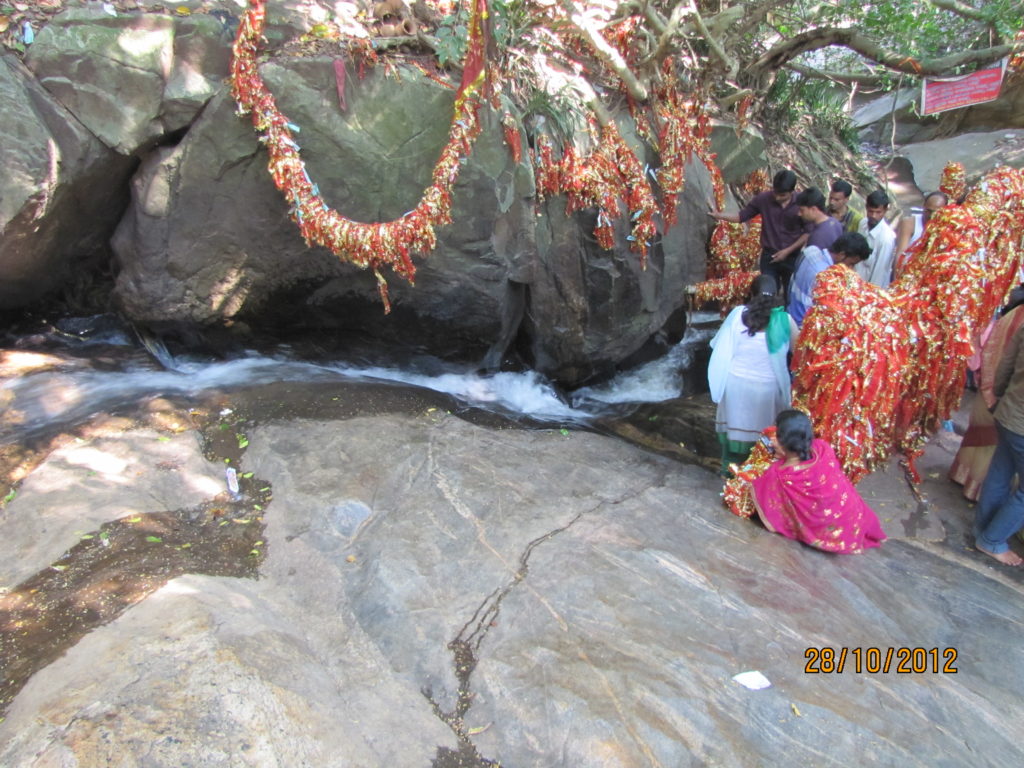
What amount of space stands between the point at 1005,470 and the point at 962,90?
14.7 ft

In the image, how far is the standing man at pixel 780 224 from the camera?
5062mm

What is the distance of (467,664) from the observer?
2.38m

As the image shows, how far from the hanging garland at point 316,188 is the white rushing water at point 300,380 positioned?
3.69ft

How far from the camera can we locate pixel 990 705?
248 cm

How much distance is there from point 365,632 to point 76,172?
403cm

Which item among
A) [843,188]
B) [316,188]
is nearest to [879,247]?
[843,188]

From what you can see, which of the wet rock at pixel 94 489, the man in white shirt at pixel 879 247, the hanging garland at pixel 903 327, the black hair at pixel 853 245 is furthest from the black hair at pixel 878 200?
the wet rock at pixel 94 489

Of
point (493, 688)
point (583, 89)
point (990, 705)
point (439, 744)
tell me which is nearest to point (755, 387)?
point (990, 705)

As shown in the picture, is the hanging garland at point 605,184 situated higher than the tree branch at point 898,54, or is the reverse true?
the tree branch at point 898,54

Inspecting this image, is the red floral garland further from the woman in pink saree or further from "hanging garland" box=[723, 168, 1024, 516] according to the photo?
the woman in pink saree

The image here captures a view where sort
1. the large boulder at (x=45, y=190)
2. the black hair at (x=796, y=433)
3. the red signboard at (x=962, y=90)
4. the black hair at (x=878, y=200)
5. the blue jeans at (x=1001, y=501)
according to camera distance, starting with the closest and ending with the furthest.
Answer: the black hair at (x=796, y=433) < the blue jeans at (x=1001, y=501) < the large boulder at (x=45, y=190) < the black hair at (x=878, y=200) < the red signboard at (x=962, y=90)

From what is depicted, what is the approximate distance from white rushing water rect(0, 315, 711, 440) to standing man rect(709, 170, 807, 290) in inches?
58.0

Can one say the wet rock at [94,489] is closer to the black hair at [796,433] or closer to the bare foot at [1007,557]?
the black hair at [796,433]

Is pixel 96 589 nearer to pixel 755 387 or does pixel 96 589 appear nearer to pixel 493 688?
pixel 493 688
